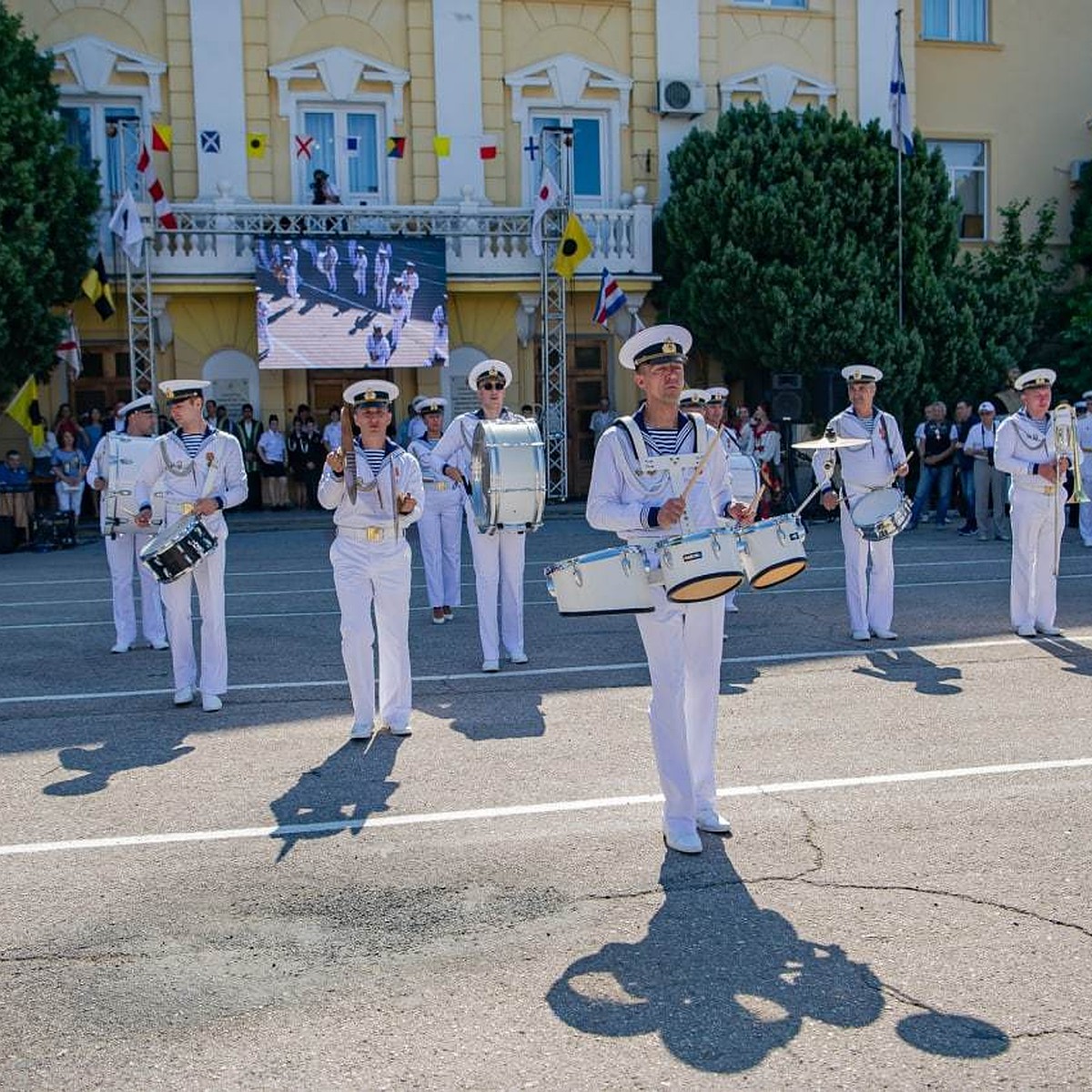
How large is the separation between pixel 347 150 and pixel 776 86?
9.33 metres

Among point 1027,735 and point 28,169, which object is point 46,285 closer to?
point 28,169

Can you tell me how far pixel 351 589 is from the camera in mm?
8883

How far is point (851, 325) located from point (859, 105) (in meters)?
7.17

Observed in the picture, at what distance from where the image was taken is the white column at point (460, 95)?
28.9 meters

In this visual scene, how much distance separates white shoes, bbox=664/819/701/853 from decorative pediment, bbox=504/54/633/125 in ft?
82.0

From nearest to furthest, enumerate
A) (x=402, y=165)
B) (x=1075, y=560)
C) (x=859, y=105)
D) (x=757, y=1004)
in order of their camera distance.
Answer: (x=757, y=1004), (x=1075, y=560), (x=402, y=165), (x=859, y=105)

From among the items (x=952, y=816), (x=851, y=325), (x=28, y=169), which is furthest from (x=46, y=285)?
(x=952, y=816)

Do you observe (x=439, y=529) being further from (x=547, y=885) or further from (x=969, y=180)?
(x=969, y=180)

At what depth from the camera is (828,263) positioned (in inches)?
1050

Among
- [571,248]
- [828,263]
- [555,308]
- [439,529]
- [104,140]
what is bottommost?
[439,529]

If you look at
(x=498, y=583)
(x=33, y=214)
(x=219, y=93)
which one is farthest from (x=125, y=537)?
(x=219, y=93)

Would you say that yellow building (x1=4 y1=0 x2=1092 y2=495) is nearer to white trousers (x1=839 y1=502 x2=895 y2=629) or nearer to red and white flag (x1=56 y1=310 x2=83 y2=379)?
red and white flag (x1=56 y1=310 x2=83 y2=379)

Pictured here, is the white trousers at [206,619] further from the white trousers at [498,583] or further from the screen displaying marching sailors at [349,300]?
the screen displaying marching sailors at [349,300]

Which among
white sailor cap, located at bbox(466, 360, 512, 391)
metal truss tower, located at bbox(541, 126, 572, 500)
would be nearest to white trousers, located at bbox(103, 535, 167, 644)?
white sailor cap, located at bbox(466, 360, 512, 391)
